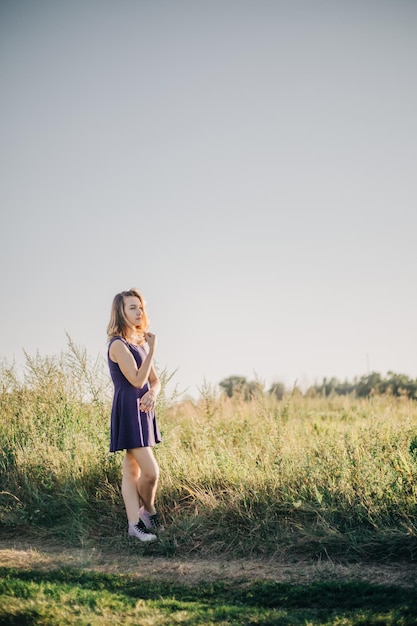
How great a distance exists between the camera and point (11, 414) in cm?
816

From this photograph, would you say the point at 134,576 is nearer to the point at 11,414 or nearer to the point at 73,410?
the point at 73,410

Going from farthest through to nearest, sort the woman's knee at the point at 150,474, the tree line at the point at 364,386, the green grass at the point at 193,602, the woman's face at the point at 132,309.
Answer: the tree line at the point at 364,386
the woman's face at the point at 132,309
the woman's knee at the point at 150,474
the green grass at the point at 193,602

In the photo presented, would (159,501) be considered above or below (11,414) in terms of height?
below

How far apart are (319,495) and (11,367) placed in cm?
553

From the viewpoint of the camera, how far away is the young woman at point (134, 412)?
5355mm

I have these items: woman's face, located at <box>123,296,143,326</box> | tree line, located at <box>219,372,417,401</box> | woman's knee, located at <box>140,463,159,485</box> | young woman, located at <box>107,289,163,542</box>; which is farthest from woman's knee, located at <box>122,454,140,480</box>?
tree line, located at <box>219,372,417,401</box>

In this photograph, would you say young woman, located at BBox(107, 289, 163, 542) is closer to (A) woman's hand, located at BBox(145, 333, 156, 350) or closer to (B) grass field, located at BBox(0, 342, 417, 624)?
(A) woman's hand, located at BBox(145, 333, 156, 350)

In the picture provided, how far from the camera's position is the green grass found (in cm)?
347

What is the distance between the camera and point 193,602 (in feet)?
12.6

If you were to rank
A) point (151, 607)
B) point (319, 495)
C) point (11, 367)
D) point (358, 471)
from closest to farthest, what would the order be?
point (151, 607) < point (319, 495) < point (358, 471) < point (11, 367)

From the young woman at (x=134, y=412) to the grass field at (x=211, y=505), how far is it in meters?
0.30

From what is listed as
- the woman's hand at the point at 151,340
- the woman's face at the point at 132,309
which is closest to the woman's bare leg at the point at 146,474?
the woman's hand at the point at 151,340

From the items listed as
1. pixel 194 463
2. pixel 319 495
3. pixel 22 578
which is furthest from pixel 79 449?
pixel 319 495

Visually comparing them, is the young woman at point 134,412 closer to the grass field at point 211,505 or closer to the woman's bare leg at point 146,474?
the woman's bare leg at point 146,474
